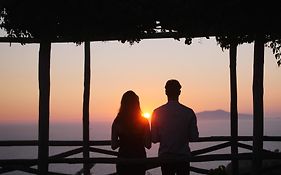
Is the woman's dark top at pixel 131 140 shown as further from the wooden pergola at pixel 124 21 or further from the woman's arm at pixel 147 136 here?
the wooden pergola at pixel 124 21

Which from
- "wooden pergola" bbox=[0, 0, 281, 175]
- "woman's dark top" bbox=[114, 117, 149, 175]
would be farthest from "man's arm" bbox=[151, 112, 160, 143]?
"wooden pergola" bbox=[0, 0, 281, 175]

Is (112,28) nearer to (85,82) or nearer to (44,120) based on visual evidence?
(44,120)

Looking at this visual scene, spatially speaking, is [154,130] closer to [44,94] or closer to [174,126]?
[174,126]

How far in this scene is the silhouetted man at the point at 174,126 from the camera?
703 centimetres

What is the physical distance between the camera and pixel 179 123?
7.04 m

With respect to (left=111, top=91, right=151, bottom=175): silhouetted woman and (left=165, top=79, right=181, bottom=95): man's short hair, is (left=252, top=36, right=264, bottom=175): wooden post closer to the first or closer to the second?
(left=111, top=91, right=151, bottom=175): silhouetted woman

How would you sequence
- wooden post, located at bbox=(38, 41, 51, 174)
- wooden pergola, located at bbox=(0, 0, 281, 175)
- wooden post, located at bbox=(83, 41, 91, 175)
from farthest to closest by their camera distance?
wooden post, located at bbox=(83, 41, 91, 175) → wooden post, located at bbox=(38, 41, 51, 174) → wooden pergola, located at bbox=(0, 0, 281, 175)

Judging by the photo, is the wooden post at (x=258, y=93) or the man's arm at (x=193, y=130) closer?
the man's arm at (x=193, y=130)

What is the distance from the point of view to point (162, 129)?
7.10m

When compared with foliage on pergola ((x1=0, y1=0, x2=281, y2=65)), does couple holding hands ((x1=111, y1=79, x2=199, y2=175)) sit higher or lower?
lower

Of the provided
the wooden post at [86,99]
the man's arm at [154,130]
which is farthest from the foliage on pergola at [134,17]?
the wooden post at [86,99]

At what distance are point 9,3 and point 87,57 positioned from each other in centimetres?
418

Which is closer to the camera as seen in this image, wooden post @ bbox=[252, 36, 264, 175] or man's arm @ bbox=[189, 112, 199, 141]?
man's arm @ bbox=[189, 112, 199, 141]

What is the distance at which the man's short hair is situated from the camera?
23.0 ft
